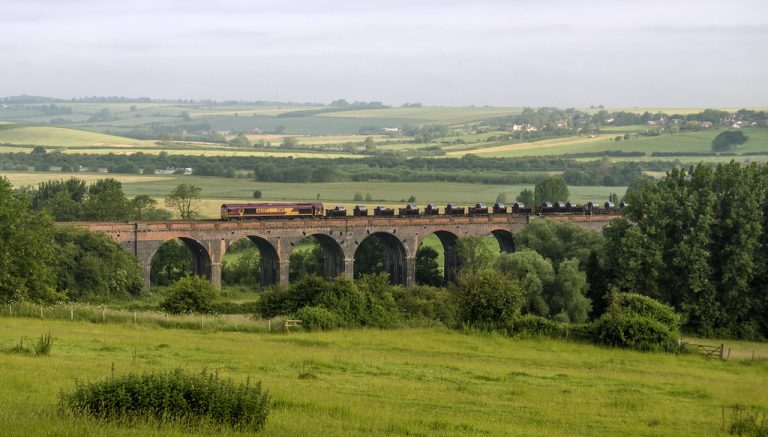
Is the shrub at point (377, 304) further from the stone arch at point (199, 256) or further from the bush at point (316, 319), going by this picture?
the stone arch at point (199, 256)

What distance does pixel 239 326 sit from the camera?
142ft

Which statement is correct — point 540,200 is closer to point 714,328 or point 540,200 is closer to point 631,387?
point 714,328

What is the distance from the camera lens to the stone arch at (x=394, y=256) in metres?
84.8

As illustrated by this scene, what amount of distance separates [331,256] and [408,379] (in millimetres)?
52490

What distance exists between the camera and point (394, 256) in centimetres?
8612

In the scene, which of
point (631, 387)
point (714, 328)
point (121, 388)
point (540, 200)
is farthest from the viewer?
point (540, 200)

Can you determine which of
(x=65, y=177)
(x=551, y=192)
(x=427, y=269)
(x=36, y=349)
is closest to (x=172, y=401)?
(x=36, y=349)

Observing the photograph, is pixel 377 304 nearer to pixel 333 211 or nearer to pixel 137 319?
pixel 137 319

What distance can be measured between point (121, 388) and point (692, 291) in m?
46.0

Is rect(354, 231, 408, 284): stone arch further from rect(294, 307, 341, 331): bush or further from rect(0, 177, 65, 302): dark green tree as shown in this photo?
rect(294, 307, 341, 331): bush

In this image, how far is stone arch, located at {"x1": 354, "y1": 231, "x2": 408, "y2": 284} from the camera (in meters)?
84.8

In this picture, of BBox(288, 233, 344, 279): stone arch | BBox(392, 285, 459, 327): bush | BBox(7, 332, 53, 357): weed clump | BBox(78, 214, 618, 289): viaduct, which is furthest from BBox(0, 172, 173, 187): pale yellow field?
BBox(7, 332, 53, 357): weed clump

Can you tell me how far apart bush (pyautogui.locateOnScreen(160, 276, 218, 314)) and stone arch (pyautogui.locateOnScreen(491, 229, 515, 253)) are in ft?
139

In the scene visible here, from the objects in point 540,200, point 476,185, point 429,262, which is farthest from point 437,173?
point 429,262
